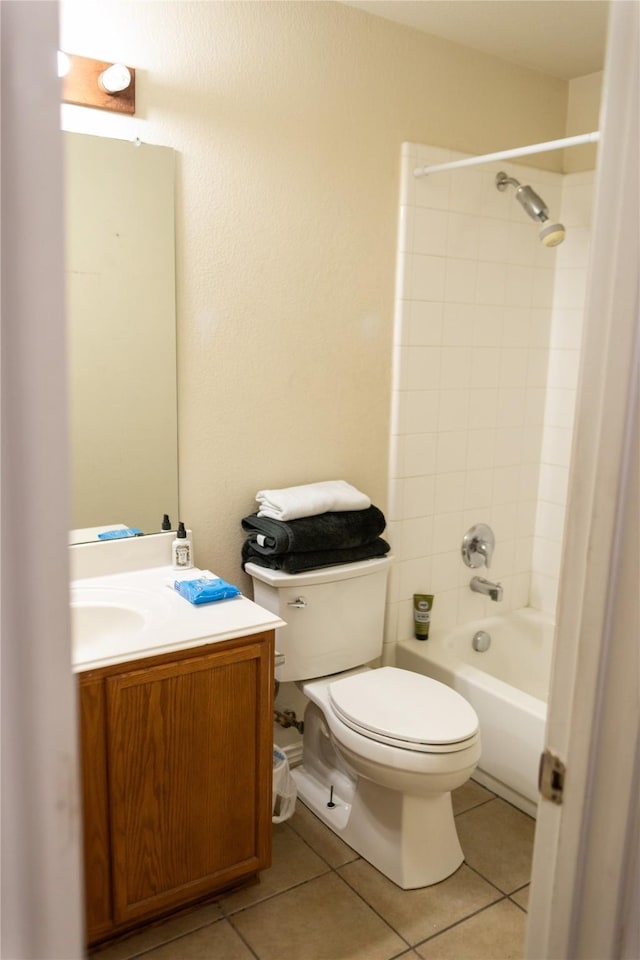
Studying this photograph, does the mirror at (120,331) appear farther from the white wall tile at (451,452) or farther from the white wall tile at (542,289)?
the white wall tile at (542,289)

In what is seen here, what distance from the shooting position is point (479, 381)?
2.86 metres

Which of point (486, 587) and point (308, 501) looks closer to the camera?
point (308, 501)

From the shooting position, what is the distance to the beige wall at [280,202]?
6.81ft

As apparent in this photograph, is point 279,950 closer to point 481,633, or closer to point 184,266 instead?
point 481,633

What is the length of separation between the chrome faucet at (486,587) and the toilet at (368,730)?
59 centimetres

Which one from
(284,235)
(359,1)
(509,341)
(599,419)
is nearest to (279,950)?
(599,419)

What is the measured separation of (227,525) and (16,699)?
70.6 inches

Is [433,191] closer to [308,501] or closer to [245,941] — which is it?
[308,501]

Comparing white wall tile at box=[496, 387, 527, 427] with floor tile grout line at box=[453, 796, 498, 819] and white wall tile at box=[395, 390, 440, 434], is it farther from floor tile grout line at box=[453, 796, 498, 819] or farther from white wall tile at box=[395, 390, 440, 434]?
floor tile grout line at box=[453, 796, 498, 819]

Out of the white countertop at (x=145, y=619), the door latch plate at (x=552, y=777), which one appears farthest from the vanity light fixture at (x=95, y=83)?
the door latch plate at (x=552, y=777)

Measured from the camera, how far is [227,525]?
237 cm

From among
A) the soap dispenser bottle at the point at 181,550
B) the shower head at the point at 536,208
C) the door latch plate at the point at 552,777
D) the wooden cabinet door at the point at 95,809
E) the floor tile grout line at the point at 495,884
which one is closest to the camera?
the door latch plate at the point at 552,777

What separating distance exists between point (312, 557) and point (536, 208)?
4.28ft

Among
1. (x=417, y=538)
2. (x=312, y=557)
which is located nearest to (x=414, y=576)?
(x=417, y=538)
